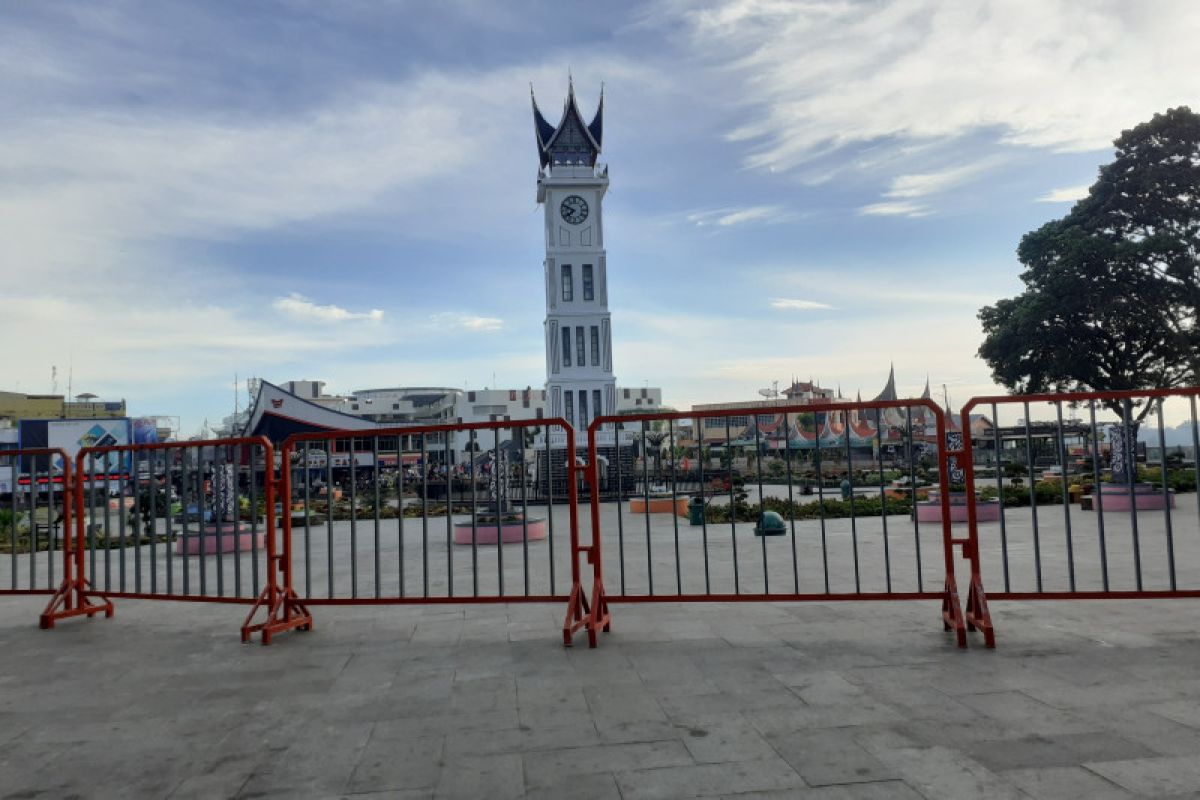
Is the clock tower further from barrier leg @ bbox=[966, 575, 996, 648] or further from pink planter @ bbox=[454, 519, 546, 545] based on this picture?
barrier leg @ bbox=[966, 575, 996, 648]

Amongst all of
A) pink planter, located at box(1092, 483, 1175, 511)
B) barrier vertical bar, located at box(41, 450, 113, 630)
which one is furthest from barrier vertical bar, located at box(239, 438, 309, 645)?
pink planter, located at box(1092, 483, 1175, 511)

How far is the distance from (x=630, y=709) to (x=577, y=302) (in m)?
53.8

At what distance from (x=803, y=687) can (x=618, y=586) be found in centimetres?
445

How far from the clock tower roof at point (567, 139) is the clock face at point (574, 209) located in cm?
482

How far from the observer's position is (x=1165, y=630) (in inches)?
218

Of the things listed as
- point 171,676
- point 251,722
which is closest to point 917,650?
point 251,722

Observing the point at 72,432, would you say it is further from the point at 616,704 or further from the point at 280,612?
the point at 616,704

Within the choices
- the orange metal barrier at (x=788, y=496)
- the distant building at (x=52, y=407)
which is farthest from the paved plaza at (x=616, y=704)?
the distant building at (x=52, y=407)

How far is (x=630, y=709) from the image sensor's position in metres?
4.09

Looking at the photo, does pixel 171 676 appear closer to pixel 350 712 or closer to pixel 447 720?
pixel 350 712

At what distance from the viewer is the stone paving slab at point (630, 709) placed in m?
3.22

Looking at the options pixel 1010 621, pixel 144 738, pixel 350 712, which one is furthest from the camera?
pixel 1010 621

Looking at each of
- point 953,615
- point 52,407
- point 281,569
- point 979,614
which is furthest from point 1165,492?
point 52,407

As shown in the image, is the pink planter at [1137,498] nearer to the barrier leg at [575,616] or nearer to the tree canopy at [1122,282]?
the tree canopy at [1122,282]
